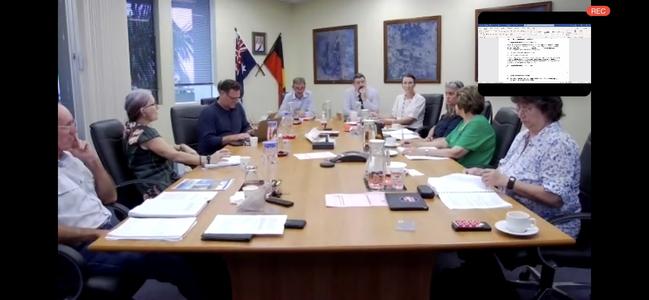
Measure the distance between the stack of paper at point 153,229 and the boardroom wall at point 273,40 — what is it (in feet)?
10.6

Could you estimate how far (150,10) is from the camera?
17.7ft

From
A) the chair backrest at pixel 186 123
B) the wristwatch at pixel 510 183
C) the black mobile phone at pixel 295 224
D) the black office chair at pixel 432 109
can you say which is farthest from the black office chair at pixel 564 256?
the black office chair at pixel 432 109

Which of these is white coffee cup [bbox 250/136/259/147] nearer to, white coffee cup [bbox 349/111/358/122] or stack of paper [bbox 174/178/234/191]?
stack of paper [bbox 174/178/234/191]

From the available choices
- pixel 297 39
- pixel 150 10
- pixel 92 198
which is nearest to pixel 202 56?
pixel 150 10

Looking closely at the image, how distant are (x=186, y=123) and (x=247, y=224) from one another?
2.43 m

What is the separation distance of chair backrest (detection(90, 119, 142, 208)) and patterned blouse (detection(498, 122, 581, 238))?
6.62 feet

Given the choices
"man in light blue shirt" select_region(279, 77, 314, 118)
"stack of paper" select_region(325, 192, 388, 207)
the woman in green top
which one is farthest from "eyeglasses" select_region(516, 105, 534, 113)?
"man in light blue shirt" select_region(279, 77, 314, 118)

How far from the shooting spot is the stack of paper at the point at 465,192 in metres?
1.82

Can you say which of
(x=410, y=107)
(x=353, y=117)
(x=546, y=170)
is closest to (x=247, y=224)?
(x=546, y=170)

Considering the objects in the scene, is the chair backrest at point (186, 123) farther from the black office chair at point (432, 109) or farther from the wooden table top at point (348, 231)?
the black office chair at point (432, 109)

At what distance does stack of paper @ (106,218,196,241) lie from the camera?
1.50 metres

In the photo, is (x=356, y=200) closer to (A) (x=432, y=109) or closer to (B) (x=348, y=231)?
(B) (x=348, y=231)
